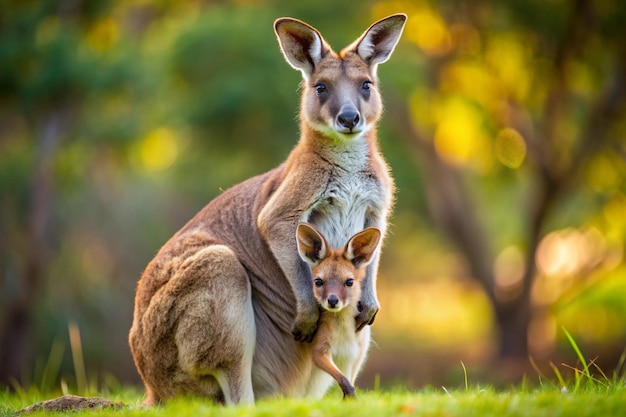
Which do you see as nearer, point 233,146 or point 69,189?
point 69,189

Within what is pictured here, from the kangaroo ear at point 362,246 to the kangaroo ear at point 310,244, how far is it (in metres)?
0.16

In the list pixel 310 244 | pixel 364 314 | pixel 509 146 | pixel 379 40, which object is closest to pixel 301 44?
pixel 379 40

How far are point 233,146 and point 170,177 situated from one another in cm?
395

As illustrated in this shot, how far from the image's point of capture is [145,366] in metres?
6.33

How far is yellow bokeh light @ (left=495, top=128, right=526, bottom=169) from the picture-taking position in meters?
17.8

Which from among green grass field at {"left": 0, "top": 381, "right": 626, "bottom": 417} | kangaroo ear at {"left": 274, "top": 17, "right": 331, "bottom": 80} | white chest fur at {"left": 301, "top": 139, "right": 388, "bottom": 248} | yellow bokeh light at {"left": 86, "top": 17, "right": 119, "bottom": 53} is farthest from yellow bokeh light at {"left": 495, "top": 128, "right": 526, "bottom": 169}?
green grass field at {"left": 0, "top": 381, "right": 626, "bottom": 417}

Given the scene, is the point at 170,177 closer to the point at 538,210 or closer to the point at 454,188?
the point at 454,188

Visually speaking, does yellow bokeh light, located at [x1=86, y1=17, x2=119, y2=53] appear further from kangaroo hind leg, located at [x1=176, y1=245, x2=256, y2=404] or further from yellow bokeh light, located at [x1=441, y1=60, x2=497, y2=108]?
kangaroo hind leg, located at [x1=176, y1=245, x2=256, y2=404]

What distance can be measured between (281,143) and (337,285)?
12984mm

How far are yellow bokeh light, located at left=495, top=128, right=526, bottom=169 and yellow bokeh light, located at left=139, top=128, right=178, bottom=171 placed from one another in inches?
268

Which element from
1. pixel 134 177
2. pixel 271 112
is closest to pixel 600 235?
pixel 271 112

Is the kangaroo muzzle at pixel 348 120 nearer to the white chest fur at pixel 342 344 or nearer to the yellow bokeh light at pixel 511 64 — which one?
the white chest fur at pixel 342 344

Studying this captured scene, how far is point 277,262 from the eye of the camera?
628 centimetres

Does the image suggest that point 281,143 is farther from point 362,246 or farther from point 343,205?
point 362,246
